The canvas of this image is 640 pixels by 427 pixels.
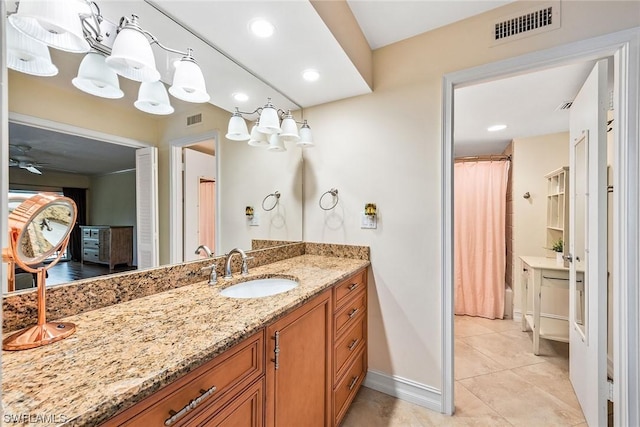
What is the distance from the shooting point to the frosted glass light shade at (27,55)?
32.8 inches

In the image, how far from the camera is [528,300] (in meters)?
3.01

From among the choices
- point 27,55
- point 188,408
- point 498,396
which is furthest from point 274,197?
point 498,396

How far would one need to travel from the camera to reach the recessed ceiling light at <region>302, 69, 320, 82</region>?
1.75m

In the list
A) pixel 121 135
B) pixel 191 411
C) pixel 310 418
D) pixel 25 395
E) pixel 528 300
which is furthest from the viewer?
pixel 528 300

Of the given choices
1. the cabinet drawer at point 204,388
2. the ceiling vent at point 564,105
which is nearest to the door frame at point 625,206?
the ceiling vent at point 564,105

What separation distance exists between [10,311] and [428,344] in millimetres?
1996

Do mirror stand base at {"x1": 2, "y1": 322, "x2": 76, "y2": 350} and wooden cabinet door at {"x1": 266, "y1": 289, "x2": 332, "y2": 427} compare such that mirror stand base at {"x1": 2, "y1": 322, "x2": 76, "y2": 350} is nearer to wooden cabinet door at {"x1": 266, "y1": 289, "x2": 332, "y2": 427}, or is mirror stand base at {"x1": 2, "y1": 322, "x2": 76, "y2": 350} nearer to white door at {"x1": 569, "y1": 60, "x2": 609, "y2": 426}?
A: wooden cabinet door at {"x1": 266, "y1": 289, "x2": 332, "y2": 427}

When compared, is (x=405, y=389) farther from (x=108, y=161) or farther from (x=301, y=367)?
(x=108, y=161)

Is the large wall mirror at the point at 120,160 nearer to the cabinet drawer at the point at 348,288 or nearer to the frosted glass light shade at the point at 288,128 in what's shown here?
the frosted glass light shade at the point at 288,128

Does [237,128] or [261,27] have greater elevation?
[261,27]

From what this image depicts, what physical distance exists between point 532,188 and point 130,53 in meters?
3.95

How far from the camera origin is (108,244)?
1092mm

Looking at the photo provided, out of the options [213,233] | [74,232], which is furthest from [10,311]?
[213,233]

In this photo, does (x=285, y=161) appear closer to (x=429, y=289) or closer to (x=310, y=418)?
(x=429, y=289)
